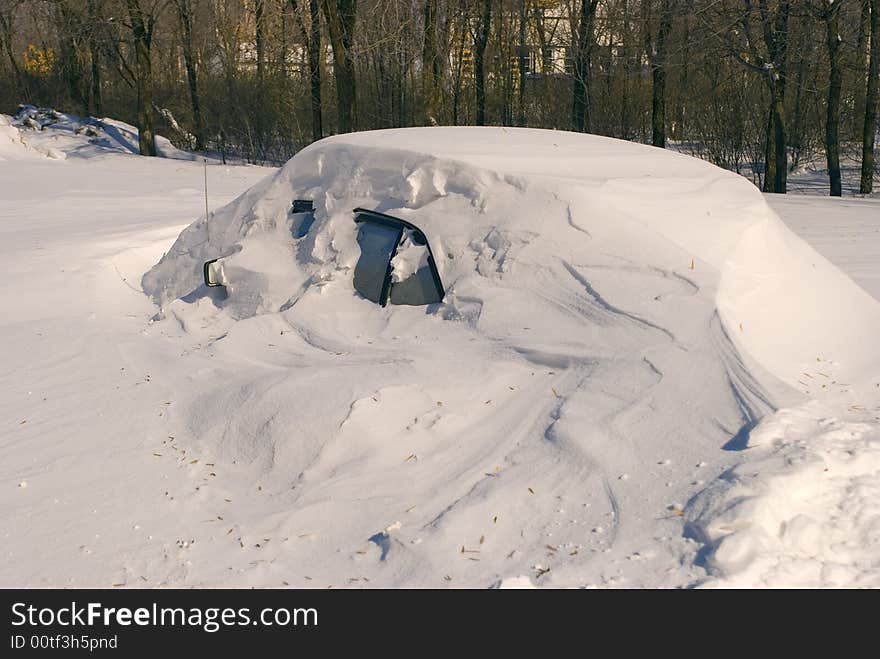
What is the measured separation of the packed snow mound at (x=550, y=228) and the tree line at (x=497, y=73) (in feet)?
35.5

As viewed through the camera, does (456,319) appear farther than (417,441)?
Yes

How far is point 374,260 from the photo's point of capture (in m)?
5.87

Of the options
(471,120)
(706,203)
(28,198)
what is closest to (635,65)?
(471,120)

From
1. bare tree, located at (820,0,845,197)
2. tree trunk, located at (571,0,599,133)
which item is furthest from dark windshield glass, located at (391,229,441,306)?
tree trunk, located at (571,0,599,133)

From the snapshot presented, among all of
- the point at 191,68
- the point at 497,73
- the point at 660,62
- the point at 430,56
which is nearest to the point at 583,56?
the point at 660,62

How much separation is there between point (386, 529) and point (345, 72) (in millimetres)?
19525

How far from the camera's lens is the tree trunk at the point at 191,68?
2936 centimetres

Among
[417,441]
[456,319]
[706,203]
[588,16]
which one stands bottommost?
[417,441]

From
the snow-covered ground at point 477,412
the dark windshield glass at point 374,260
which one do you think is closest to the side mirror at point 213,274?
the snow-covered ground at point 477,412

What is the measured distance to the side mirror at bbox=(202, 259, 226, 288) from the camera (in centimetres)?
671

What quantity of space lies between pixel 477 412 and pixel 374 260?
5.26ft

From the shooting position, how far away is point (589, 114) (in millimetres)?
27016

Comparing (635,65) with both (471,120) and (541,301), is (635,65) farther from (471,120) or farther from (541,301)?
(541,301)

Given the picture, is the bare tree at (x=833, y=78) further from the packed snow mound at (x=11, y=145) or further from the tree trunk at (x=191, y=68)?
the tree trunk at (x=191, y=68)
